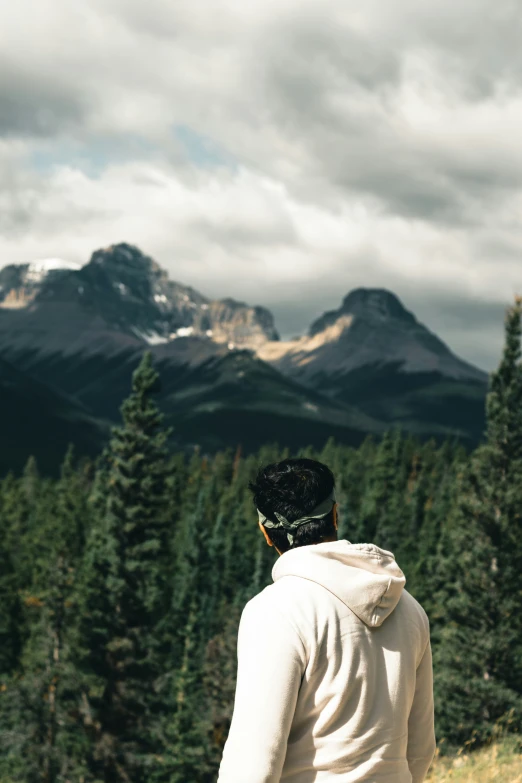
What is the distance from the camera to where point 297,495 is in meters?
3.51

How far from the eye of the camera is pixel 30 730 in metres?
37.5

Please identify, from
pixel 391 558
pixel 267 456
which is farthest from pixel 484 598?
pixel 267 456

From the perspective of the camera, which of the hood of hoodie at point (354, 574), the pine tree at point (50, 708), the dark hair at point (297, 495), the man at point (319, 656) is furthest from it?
the pine tree at point (50, 708)

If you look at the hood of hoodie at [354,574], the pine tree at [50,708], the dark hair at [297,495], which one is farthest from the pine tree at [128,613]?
the hood of hoodie at [354,574]

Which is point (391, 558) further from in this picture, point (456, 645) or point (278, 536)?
point (456, 645)

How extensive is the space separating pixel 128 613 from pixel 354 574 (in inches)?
1191

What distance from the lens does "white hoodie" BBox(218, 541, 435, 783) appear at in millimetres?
3133

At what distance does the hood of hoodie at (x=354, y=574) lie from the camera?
131 inches

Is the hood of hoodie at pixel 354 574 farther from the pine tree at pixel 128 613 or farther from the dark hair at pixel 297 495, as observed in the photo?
the pine tree at pixel 128 613

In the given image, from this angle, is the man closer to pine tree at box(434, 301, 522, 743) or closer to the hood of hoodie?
the hood of hoodie

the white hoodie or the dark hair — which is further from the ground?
the dark hair

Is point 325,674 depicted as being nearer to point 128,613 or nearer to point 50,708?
point 128,613

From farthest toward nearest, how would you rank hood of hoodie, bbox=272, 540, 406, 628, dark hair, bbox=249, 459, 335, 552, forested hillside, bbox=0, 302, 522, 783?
forested hillside, bbox=0, 302, 522, 783 < dark hair, bbox=249, 459, 335, 552 < hood of hoodie, bbox=272, 540, 406, 628

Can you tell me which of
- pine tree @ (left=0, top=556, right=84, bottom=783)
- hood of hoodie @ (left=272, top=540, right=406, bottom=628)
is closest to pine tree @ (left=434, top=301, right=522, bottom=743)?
pine tree @ (left=0, top=556, right=84, bottom=783)
